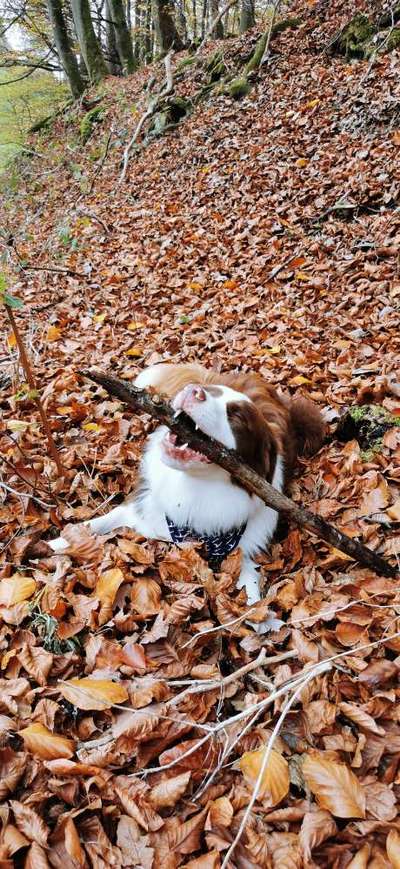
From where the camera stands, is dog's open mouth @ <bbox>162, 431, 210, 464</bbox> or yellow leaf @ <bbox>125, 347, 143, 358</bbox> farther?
yellow leaf @ <bbox>125, 347, 143, 358</bbox>

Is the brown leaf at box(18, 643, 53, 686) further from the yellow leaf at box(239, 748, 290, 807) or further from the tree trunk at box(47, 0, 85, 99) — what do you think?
the tree trunk at box(47, 0, 85, 99)

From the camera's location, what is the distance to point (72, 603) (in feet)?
8.21

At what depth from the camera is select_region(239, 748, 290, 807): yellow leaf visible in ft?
5.87

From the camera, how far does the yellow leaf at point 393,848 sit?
1612mm

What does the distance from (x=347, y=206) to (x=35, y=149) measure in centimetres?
1632

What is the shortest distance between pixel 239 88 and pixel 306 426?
10.3 metres

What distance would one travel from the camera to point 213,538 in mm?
2883

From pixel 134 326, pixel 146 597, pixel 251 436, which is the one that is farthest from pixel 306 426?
pixel 134 326

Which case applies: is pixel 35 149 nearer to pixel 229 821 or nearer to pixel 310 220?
pixel 310 220

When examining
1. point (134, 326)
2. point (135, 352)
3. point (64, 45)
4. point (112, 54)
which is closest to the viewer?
point (135, 352)

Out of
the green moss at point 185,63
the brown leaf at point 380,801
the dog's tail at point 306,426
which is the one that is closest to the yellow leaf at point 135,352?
the dog's tail at point 306,426

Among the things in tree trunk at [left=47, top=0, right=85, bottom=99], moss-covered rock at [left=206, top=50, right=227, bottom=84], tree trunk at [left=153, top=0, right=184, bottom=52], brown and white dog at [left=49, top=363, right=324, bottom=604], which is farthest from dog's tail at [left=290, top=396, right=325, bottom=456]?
tree trunk at [left=47, top=0, right=85, bottom=99]

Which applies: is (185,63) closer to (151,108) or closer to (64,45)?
(151,108)

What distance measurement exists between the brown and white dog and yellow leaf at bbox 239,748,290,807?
3.08ft
